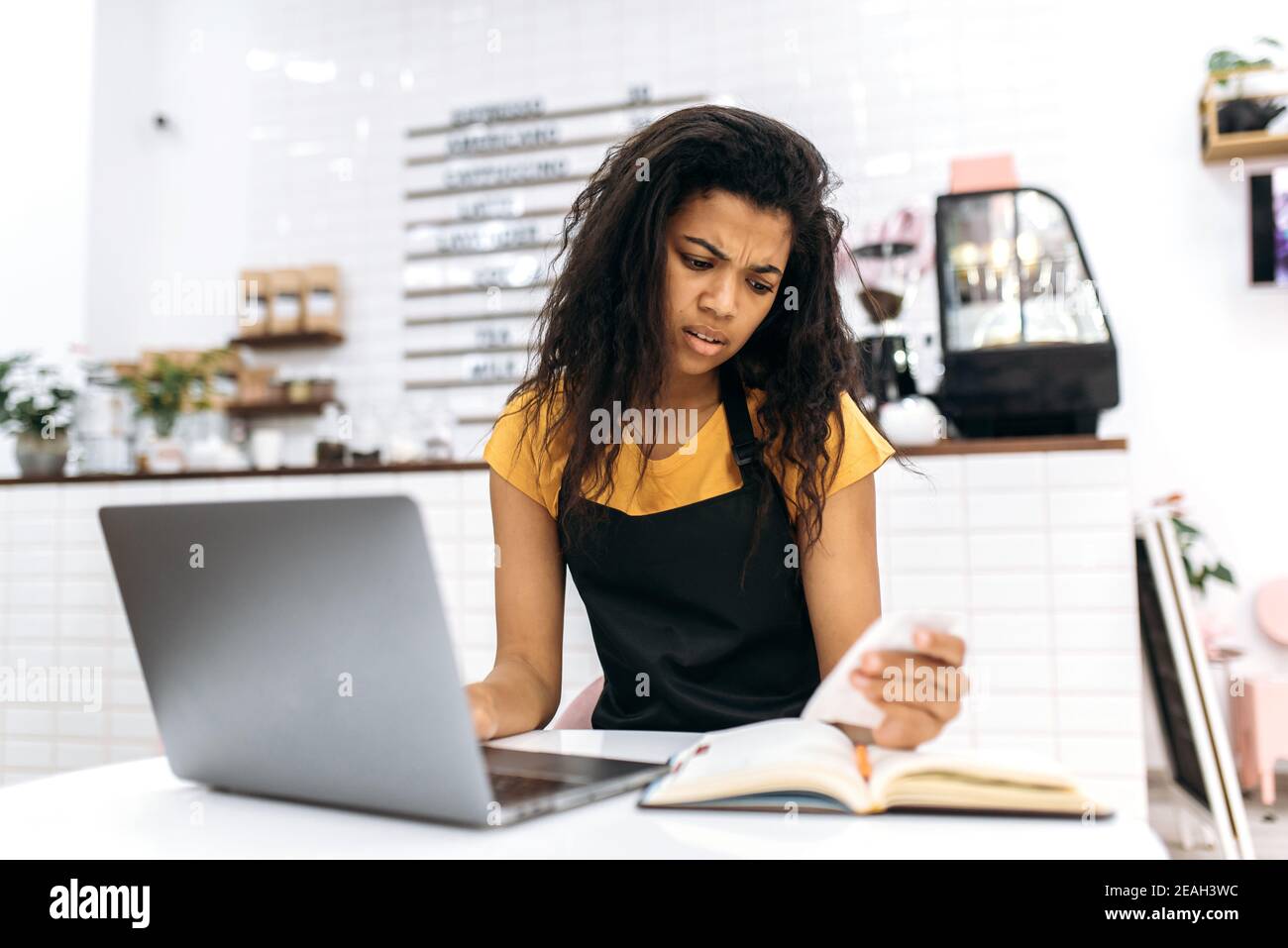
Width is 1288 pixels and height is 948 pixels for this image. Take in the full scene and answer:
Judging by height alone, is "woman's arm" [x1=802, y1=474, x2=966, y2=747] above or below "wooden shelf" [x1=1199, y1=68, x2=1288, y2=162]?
below

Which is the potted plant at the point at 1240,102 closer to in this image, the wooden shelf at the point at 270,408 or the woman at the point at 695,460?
the woman at the point at 695,460

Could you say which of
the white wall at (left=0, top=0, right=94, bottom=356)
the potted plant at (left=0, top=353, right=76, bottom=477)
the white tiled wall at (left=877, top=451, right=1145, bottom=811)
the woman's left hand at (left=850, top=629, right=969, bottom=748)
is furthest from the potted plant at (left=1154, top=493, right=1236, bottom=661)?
the white wall at (left=0, top=0, right=94, bottom=356)

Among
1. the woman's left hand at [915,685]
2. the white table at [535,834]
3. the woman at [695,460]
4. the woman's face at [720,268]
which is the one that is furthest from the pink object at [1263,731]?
the white table at [535,834]

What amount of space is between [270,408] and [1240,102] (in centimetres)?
354

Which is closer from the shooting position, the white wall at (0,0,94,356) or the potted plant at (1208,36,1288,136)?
the potted plant at (1208,36,1288,136)

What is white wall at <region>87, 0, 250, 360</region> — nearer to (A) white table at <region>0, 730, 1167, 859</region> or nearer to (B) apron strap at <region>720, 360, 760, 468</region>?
(B) apron strap at <region>720, 360, 760, 468</region>

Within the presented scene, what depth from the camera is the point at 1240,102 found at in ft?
10.5

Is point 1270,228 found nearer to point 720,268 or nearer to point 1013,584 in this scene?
point 1013,584

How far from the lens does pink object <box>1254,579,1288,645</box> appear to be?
315 centimetres

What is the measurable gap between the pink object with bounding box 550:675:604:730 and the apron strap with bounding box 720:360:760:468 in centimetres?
40

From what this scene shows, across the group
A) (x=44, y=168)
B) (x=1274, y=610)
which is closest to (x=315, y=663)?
(x=1274, y=610)

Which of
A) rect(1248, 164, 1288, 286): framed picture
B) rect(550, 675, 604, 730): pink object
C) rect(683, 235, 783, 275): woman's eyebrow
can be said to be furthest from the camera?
rect(1248, 164, 1288, 286): framed picture

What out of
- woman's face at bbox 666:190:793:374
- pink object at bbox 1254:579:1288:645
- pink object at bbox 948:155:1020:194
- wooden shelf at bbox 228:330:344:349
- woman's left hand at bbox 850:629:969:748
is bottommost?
pink object at bbox 1254:579:1288:645

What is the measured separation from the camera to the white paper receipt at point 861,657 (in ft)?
2.29
